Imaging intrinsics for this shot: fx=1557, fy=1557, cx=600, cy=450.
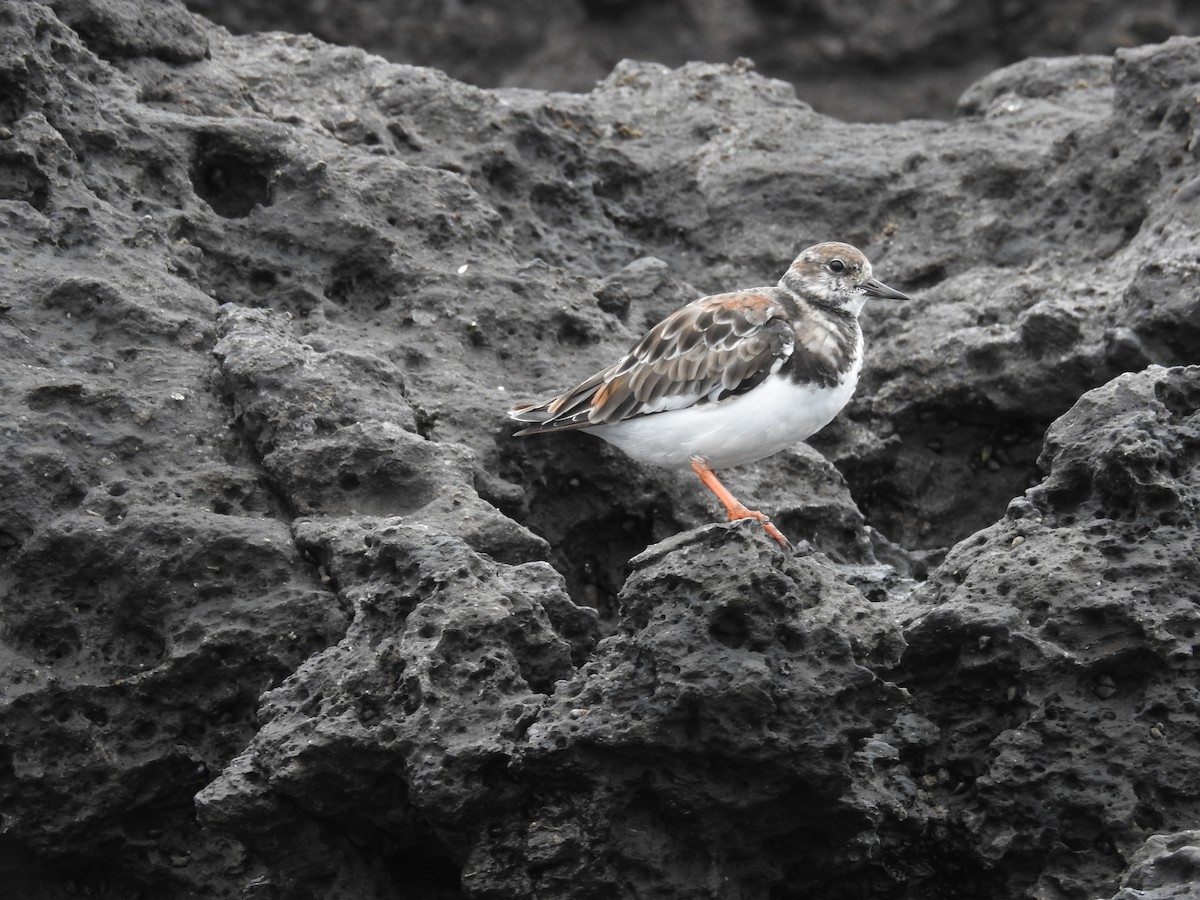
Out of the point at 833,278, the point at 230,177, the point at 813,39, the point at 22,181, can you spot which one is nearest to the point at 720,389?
the point at 833,278

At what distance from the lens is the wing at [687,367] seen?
702cm

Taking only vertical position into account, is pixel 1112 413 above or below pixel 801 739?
above

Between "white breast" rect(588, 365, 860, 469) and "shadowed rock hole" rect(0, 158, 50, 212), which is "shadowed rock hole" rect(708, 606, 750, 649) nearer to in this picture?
"white breast" rect(588, 365, 860, 469)

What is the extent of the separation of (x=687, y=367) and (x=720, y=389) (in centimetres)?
20

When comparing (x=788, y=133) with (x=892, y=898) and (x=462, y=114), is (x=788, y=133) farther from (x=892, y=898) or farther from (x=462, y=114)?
(x=892, y=898)

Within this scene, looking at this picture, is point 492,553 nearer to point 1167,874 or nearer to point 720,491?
point 720,491

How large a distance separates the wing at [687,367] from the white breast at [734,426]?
0.07 m

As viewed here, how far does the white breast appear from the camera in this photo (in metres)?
6.89

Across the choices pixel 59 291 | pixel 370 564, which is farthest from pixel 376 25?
pixel 370 564

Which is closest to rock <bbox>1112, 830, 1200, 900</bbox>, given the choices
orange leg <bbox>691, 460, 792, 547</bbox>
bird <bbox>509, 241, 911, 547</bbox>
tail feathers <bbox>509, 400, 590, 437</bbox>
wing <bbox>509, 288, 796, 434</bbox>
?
orange leg <bbox>691, 460, 792, 547</bbox>

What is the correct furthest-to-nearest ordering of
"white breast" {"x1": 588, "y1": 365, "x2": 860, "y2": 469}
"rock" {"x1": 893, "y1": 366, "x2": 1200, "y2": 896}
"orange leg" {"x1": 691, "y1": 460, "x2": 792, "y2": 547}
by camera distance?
"white breast" {"x1": 588, "y1": 365, "x2": 860, "y2": 469} → "orange leg" {"x1": 691, "y1": 460, "x2": 792, "y2": 547} → "rock" {"x1": 893, "y1": 366, "x2": 1200, "y2": 896}

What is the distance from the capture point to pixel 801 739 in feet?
17.5

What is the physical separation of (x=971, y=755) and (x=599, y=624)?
1719 millimetres

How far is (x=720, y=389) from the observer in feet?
23.2
